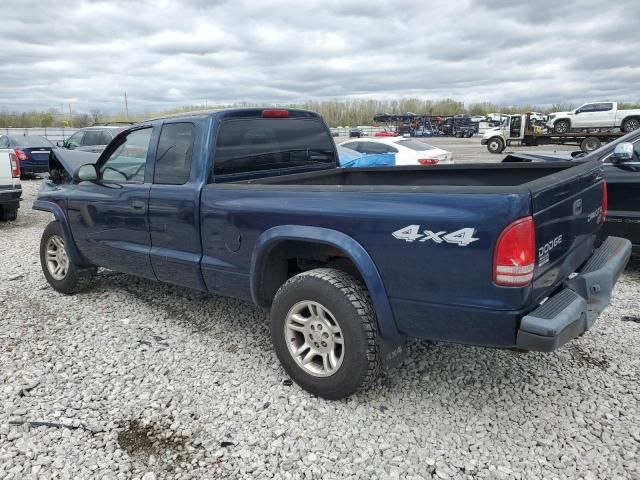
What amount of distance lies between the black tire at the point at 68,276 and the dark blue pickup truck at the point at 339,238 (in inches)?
11.8

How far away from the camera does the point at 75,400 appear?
3234mm

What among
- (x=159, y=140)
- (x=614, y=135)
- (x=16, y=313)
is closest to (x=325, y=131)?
(x=159, y=140)

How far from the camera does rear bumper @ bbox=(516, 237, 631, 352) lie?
7.80 ft

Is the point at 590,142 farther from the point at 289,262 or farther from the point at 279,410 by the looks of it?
the point at 279,410

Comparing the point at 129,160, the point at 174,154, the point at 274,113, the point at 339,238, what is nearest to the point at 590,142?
the point at 274,113

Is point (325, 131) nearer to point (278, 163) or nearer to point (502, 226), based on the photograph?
point (278, 163)

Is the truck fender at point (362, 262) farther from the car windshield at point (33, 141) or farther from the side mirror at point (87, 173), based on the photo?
the car windshield at point (33, 141)

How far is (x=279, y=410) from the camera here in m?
3.09

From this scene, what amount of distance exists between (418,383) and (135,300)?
306 cm

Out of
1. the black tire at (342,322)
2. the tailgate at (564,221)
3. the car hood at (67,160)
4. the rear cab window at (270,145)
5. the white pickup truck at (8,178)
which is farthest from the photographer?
the white pickup truck at (8,178)

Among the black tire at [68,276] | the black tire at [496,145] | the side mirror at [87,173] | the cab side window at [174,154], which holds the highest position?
the cab side window at [174,154]

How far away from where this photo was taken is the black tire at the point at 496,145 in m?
29.2

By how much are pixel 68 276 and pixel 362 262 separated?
12.1 feet

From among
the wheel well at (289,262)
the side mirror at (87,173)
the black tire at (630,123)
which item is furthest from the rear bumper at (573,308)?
the black tire at (630,123)
